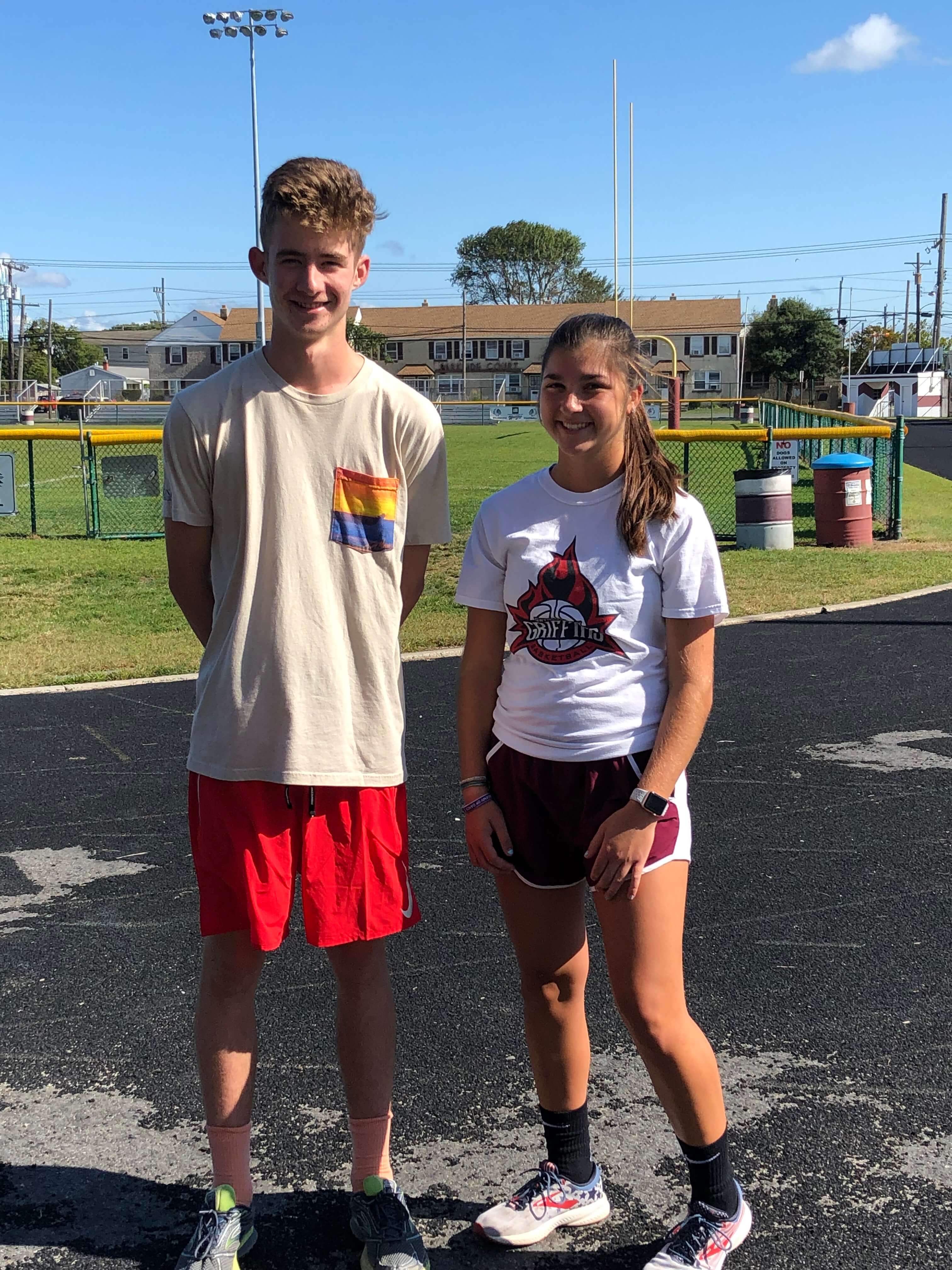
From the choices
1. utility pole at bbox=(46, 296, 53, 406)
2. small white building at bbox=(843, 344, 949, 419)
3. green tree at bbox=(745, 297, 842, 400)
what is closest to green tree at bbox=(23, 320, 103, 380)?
utility pole at bbox=(46, 296, 53, 406)

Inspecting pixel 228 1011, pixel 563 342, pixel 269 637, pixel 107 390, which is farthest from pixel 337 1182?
pixel 107 390

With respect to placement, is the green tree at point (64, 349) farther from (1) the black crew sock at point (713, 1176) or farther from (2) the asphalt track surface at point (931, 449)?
(1) the black crew sock at point (713, 1176)

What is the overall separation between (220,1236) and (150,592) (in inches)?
385

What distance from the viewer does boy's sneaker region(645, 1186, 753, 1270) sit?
244cm

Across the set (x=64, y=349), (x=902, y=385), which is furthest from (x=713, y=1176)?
(x=64, y=349)

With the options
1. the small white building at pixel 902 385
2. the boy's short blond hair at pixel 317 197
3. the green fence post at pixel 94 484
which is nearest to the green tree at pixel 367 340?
the small white building at pixel 902 385

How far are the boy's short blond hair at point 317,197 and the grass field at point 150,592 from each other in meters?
6.16

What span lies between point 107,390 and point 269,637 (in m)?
101

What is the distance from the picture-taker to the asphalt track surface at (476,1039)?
→ 2.64 metres

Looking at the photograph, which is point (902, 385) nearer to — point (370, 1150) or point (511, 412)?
point (511, 412)

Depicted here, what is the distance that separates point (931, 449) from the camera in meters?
36.7

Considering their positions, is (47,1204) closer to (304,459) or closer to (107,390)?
(304,459)

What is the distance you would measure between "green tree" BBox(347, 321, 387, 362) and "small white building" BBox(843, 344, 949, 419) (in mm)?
29601

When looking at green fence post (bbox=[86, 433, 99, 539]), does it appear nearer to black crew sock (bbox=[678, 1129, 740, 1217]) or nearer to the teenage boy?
the teenage boy
